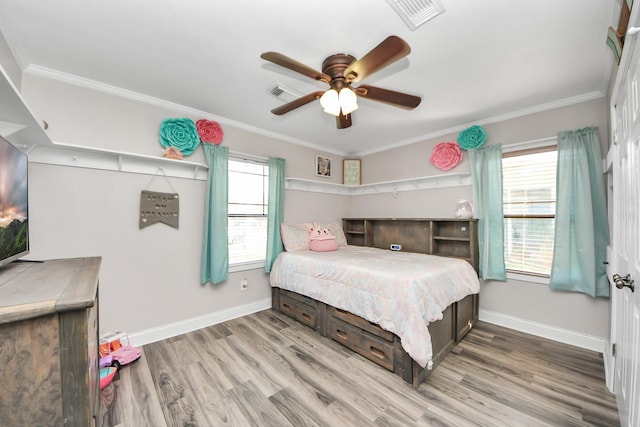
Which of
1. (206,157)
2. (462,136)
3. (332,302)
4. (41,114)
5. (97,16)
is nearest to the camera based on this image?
(97,16)

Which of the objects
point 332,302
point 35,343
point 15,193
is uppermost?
point 15,193

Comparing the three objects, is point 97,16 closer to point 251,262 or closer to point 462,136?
point 251,262

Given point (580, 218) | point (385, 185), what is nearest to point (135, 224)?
point (385, 185)

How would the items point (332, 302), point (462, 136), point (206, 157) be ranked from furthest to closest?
1. point (462, 136)
2. point (206, 157)
3. point (332, 302)

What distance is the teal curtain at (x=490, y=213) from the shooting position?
2.78 metres

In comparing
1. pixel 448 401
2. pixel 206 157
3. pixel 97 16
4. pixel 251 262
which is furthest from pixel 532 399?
pixel 97 16

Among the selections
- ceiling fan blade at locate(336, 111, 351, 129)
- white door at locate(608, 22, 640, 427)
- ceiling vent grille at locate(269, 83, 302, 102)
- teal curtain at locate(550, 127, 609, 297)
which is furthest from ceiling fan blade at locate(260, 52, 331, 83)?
teal curtain at locate(550, 127, 609, 297)

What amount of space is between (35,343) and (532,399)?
2.58 meters

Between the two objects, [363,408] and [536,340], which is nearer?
[363,408]

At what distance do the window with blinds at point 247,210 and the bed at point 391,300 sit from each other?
39 centimetres

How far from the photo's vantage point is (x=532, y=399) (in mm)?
1694

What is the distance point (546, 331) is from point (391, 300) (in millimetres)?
1894

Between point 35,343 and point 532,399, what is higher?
Answer: point 35,343

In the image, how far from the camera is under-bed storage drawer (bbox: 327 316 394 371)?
201 cm
